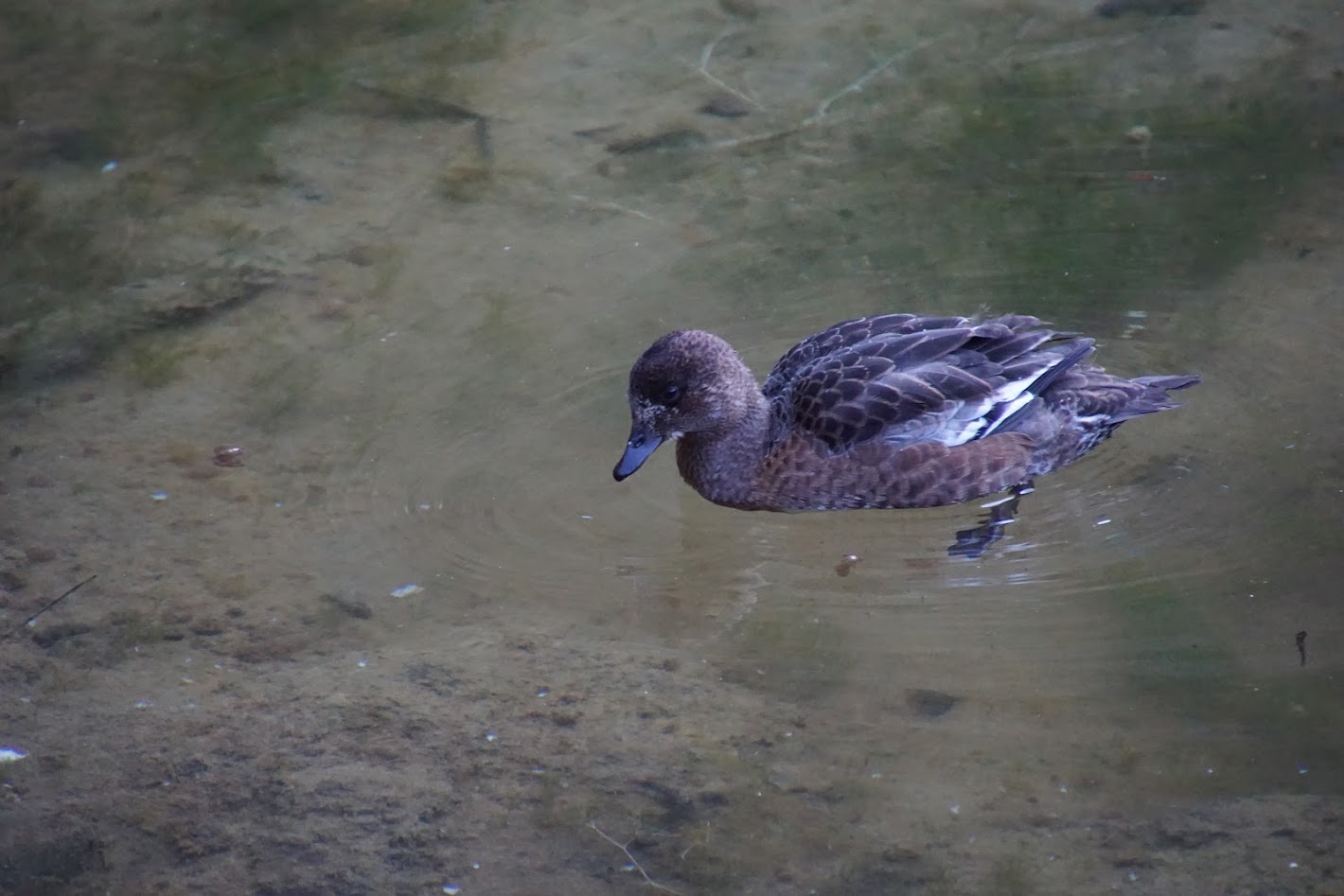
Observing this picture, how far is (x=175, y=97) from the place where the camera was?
9.17 m

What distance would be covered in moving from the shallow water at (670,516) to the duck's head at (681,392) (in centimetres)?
26

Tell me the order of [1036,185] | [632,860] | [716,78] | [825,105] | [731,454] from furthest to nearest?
1. [716,78]
2. [825,105]
3. [1036,185]
4. [731,454]
5. [632,860]

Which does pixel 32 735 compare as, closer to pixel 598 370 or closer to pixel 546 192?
pixel 598 370

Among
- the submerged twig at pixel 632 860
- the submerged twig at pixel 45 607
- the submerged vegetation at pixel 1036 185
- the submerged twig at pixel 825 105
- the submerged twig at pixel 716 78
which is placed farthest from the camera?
the submerged twig at pixel 716 78

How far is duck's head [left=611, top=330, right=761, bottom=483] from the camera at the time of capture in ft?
20.1

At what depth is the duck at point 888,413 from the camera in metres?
6.11

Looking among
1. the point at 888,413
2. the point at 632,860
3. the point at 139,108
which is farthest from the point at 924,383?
the point at 139,108

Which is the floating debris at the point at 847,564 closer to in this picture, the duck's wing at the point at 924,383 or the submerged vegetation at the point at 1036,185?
the duck's wing at the point at 924,383

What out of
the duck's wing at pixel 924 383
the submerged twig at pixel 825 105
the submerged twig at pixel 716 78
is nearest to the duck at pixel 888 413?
the duck's wing at pixel 924 383

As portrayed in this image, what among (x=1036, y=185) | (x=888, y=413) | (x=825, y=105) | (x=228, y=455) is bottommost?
(x=228, y=455)

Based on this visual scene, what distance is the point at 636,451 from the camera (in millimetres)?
6180

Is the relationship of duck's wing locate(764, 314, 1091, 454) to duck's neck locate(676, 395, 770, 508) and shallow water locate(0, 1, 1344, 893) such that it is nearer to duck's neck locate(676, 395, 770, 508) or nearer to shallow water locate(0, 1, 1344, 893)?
duck's neck locate(676, 395, 770, 508)

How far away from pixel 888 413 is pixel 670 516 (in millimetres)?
1022

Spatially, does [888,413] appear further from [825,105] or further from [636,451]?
[825,105]
